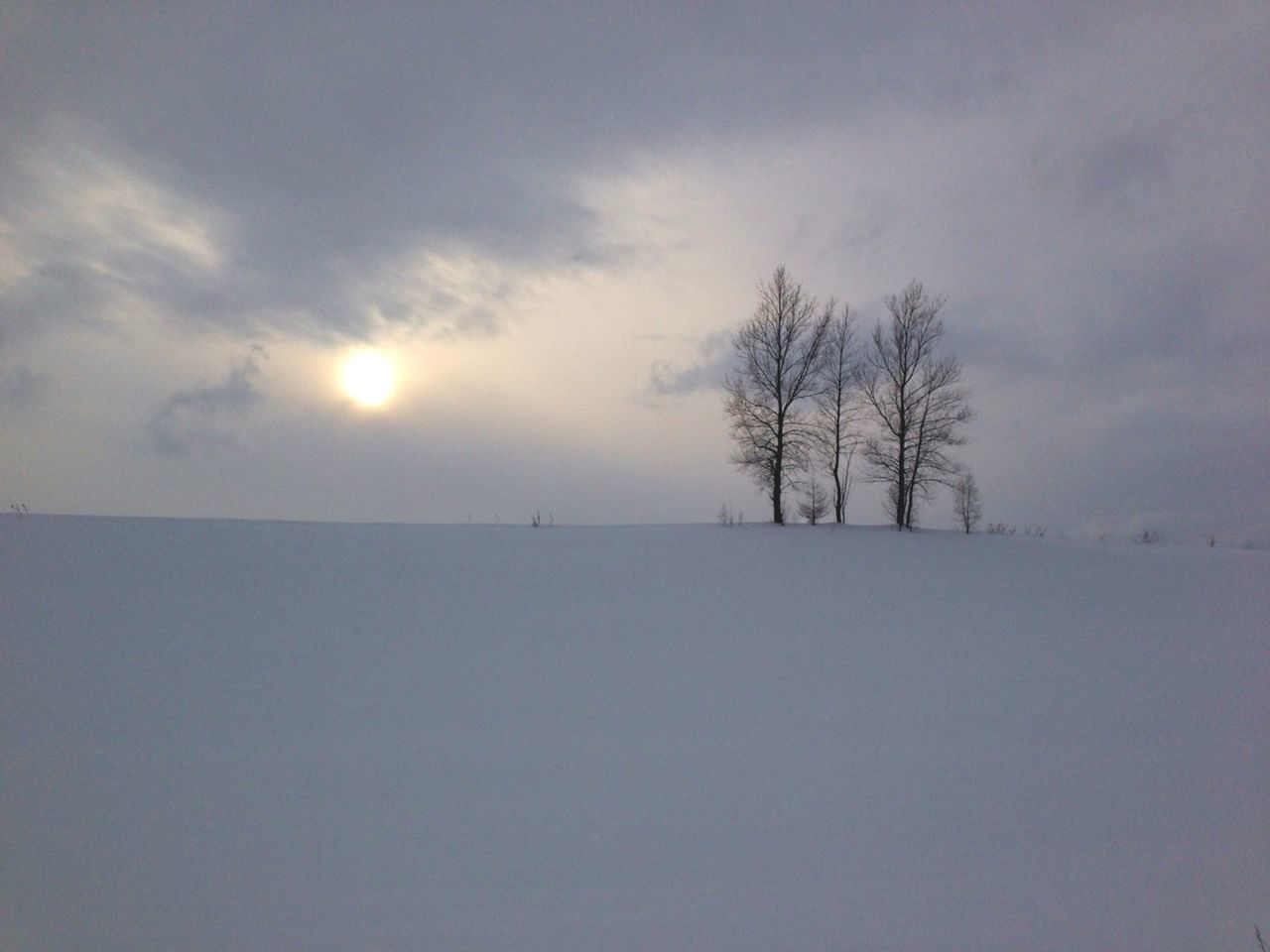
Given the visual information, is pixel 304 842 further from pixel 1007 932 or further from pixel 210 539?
pixel 210 539

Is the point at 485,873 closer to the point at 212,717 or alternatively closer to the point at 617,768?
the point at 617,768

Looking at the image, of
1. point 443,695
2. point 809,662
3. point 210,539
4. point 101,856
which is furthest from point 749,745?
point 210,539

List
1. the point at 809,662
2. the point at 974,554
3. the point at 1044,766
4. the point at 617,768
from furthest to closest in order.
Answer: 1. the point at 974,554
2. the point at 809,662
3. the point at 1044,766
4. the point at 617,768

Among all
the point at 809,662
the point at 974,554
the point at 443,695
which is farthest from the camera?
the point at 974,554

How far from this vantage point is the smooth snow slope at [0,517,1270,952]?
5.32 metres

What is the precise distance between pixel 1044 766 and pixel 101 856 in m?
9.88

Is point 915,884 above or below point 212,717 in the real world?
below

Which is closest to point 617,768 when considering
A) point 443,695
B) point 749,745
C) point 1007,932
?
point 749,745

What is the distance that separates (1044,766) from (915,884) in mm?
3200

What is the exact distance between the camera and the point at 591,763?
733 centimetres

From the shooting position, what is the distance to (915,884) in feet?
18.8

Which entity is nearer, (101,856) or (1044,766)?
(101,856)

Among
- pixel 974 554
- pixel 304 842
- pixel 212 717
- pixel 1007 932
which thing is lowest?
pixel 1007 932

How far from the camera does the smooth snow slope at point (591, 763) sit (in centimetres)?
532
